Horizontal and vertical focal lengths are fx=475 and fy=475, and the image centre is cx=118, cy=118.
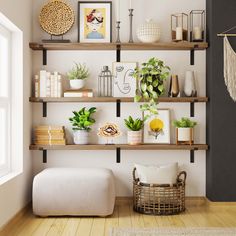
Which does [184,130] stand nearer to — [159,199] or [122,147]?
[122,147]

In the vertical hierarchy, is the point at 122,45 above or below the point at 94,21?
below

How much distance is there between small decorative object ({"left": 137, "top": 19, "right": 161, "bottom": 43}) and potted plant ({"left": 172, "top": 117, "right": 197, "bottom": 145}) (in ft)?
3.02

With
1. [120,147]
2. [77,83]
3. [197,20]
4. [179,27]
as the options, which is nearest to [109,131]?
[120,147]

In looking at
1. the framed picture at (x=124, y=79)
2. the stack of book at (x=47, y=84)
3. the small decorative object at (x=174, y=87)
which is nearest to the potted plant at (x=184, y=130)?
the small decorative object at (x=174, y=87)

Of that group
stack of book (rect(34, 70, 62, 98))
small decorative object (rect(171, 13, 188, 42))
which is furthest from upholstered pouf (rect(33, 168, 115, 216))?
small decorative object (rect(171, 13, 188, 42))

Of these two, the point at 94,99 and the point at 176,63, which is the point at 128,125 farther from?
the point at 176,63

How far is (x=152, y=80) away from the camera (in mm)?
5027

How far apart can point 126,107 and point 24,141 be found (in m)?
1.19

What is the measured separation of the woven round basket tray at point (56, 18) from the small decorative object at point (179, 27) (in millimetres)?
1103

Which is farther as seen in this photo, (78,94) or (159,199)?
(78,94)

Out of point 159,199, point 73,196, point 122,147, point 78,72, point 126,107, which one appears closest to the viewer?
point 73,196

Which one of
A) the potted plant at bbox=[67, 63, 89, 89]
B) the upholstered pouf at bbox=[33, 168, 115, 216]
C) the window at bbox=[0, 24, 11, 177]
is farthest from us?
the potted plant at bbox=[67, 63, 89, 89]

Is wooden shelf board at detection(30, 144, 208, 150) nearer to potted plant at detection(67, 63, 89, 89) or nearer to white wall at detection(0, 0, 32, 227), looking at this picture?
white wall at detection(0, 0, 32, 227)

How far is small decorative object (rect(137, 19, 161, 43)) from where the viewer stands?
5023mm
